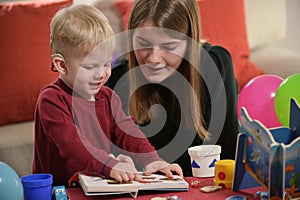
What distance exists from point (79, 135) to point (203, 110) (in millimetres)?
670

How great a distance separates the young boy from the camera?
1687 mm

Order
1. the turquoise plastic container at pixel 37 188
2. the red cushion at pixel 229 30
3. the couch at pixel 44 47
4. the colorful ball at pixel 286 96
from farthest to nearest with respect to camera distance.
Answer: the red cushion at pixel 229 30, the couch at pixel 44 47, the colorful ball at pixel 286 96, the turquoise plastic container at pixel 37 188

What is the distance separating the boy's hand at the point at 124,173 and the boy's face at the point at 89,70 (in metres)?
0.27

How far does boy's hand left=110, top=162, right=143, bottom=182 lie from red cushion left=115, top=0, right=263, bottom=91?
5.69 feet

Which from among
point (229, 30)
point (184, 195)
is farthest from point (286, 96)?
point (229, 30)

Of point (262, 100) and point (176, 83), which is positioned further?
point (262, 100)

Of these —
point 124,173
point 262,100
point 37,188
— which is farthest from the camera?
point 262,100

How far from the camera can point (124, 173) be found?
1627 mm

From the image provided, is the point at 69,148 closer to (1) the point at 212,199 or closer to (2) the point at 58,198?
(2) the point at 58,198

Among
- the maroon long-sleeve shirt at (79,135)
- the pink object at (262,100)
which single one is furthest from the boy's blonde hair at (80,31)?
the pink object at (262,100)

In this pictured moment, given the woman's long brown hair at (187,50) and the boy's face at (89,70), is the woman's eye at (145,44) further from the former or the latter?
the boy's face at (89,70)

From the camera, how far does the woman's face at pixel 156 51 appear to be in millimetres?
2074

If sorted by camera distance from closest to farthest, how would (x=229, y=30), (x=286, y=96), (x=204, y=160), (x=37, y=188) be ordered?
(x=37, y=188), (x=204, y=160), (x=286, y=96), (x=229, y=30)

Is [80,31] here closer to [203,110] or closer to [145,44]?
[145,44]
